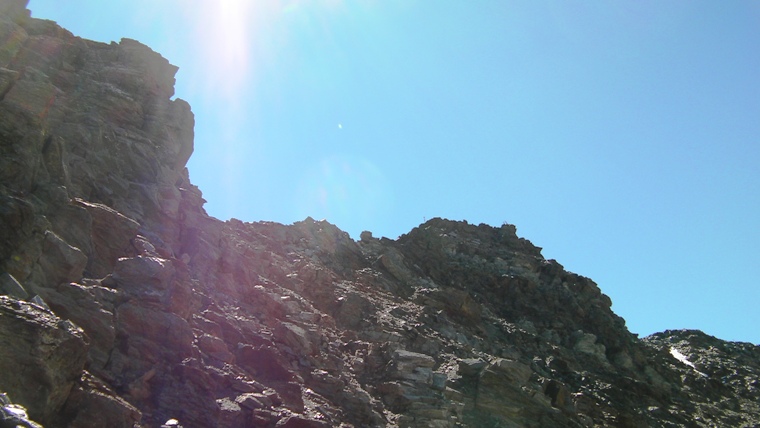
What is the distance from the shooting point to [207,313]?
1175 inches

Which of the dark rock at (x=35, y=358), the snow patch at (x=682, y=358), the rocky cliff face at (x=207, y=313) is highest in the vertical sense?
the snow patch at (x=682, y=358)

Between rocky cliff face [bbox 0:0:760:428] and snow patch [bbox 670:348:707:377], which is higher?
snow patch [bbox 670:348:707:377]

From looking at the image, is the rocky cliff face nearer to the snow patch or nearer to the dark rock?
the dark rock

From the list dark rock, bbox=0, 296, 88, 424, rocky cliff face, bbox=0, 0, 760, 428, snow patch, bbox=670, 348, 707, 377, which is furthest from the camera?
snow patch, bbox=670, 348, 707, 377

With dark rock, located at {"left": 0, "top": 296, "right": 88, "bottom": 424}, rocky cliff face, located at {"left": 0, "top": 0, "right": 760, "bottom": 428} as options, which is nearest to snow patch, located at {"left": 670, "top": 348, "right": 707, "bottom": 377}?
rocky cliff face, located at {"left": 0, "top": 0, "right": 760, "bottom": 428}

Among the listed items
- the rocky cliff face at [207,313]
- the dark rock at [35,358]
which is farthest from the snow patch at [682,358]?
the dark rock at [35,358]

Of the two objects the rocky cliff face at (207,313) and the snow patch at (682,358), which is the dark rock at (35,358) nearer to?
the rocky cliff face at (207,313)

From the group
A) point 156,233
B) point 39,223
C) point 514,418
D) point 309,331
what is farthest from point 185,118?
point 514,418

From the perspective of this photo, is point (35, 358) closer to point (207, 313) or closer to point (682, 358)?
point (207, 313)

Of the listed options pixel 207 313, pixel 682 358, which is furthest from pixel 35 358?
pixel 682 358

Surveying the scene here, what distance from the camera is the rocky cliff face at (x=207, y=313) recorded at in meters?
21.4

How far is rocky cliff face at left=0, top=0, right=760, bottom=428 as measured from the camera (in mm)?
21406

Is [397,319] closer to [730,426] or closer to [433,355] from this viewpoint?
[433,355]

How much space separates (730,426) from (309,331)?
4076cm
